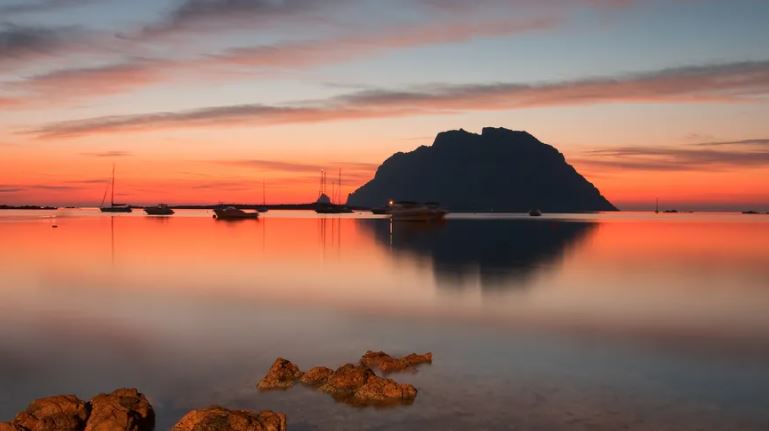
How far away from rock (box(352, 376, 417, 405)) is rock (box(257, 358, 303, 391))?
1950 millimetres

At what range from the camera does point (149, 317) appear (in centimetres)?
2514

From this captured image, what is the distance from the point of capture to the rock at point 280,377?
48.0ft

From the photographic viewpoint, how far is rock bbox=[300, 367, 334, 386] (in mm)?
14845

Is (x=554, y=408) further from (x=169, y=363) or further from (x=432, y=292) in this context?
(x=432, y=292)

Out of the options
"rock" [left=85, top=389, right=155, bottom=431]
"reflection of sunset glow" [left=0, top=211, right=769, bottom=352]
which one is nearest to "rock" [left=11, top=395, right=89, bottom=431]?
"rock" [left=85, top=389, right=155, bottom=431]

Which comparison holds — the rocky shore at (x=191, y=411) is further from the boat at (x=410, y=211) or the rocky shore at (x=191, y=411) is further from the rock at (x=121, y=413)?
the boat at (x=410, y=211)

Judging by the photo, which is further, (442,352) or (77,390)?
(442,352)

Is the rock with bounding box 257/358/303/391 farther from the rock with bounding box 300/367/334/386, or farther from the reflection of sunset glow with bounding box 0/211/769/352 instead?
the reflection of sunset glow with bounding box 0/211/769/352

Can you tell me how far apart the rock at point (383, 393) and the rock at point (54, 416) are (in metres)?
5.39

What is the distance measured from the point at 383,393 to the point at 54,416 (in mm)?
6450

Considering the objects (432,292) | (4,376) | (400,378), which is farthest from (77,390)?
(432,292)

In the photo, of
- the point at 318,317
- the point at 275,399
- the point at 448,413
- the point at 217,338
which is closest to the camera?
the point at 448,413

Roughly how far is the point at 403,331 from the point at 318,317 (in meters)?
4.42

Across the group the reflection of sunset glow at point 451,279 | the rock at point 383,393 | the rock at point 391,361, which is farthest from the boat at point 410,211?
the rock at point 383,393
